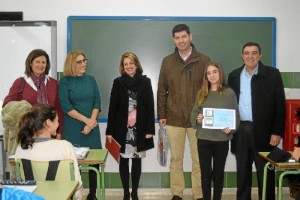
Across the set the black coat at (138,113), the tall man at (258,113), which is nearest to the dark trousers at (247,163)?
the tall man at (258,113)

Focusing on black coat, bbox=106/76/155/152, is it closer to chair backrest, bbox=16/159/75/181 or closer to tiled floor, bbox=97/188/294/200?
tiled floor, bbox=97/188/294/200

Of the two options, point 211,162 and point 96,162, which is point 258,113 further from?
point 96,162

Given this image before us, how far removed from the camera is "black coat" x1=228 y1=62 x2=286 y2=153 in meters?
4.07

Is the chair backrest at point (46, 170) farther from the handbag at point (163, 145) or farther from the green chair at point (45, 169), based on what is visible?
the handbag at point (163, 145)

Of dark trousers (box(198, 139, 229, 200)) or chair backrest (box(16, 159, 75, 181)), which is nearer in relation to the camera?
chair backrest (box(16, 159, 75, 181))

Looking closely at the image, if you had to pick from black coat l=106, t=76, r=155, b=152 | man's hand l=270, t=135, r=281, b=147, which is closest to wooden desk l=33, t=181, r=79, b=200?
black coat l=106, t=76, r=155, b=152

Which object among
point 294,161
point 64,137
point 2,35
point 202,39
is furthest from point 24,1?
point 294,161

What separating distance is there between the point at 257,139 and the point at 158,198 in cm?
163

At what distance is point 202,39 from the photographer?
5117mm

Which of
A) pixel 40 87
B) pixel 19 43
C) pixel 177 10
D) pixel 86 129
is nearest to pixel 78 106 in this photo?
pixel 86 129

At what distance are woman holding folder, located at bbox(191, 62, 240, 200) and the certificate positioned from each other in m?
0.03

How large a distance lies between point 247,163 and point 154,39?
1931 millimetres

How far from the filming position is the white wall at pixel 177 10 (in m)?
5.06

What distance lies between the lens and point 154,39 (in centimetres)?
510
